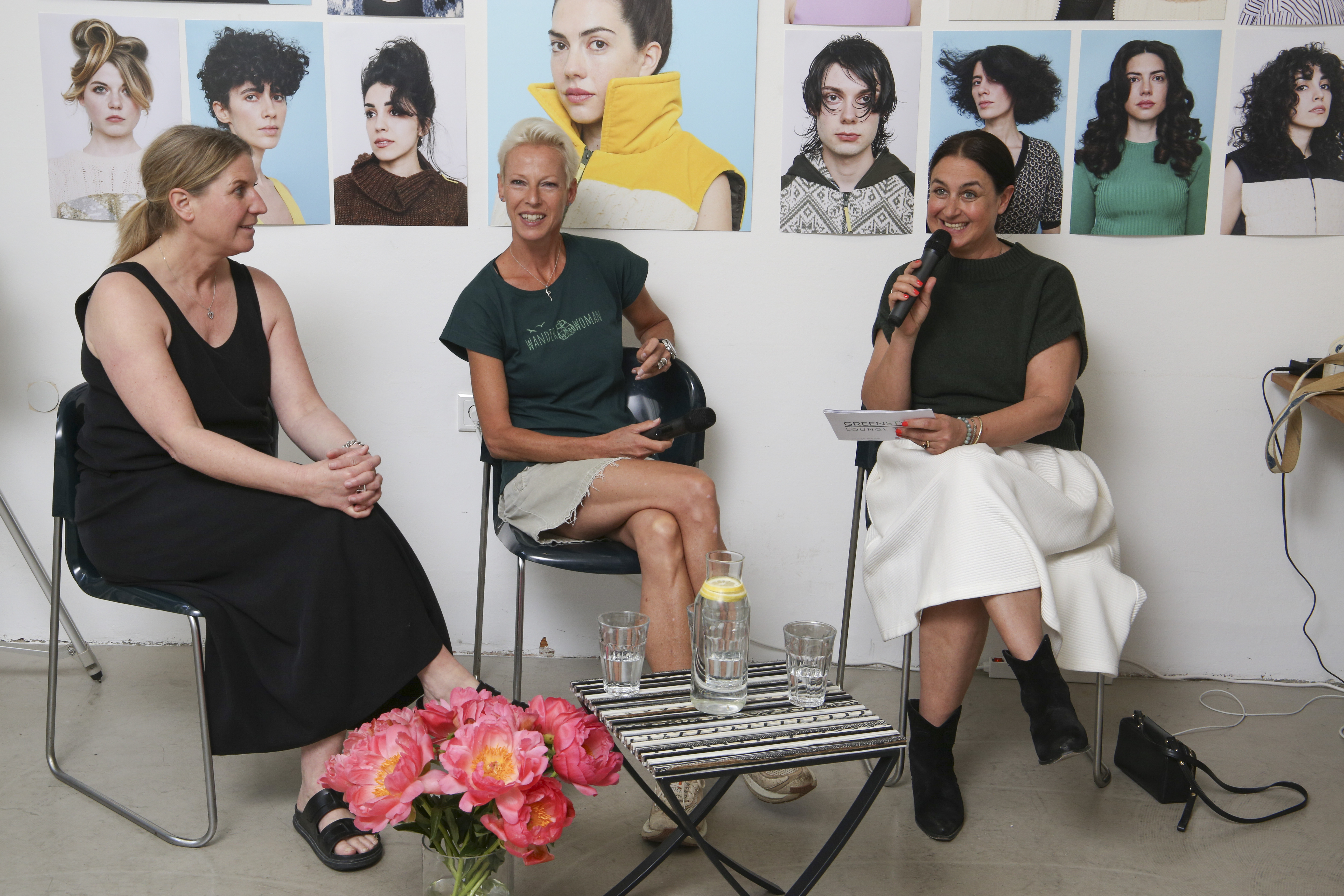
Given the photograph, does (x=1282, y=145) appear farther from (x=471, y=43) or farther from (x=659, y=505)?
(x=471, y=43)

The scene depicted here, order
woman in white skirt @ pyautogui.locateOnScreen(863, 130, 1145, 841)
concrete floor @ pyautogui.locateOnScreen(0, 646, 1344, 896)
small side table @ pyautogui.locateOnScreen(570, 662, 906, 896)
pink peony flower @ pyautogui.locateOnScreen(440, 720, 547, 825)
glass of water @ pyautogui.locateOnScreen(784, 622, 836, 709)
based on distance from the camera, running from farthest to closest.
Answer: woman in white skirt @ pyautogui.locateOnScreen(863, 130, 1145, 841) < concrete floor @ pyautogui.locateOnScreen(0, 646, 1344, 896) < glass of water @ pyautogui.locateOnScreen(784, 622, 836, 709) < small side table @ pyautogui.locateOnScreen(570, 662, 906, 896) < pink peony flower @ pyautogui.locateOnScreen(440, 720, 547, 825)

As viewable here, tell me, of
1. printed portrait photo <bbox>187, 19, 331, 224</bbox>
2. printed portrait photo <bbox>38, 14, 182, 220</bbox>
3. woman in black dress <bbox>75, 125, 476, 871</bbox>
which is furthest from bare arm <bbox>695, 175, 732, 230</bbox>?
printed portrait photo <bbox>38, 14, 182, 220</bbox>

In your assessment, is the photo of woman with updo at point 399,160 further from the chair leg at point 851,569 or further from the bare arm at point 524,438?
the chair leg at point 851,569

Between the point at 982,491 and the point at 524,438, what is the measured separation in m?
0.98

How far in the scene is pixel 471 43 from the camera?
265cm

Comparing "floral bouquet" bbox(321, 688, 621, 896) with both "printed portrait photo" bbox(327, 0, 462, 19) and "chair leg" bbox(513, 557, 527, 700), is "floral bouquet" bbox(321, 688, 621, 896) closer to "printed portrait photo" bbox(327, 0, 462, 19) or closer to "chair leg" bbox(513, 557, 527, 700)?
"chair leg" bbox(513, 557, 527, 700)

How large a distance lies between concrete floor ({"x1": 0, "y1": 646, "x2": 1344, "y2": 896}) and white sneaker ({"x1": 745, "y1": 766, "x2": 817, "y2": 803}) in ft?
0.13

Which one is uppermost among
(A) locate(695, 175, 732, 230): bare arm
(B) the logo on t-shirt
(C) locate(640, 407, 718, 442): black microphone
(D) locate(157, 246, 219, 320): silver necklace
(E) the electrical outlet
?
(A) locate(695, 175, 732, 230): bare arm

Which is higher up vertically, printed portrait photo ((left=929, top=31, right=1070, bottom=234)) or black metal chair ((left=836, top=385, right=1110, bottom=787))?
printed portrait photo ((left=929, top=31, right=1070, bottom=234))

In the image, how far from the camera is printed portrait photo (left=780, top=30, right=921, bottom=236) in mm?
2627

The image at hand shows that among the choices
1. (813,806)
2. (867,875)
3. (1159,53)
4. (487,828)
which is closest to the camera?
(487,828)

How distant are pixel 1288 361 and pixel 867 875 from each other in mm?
1830

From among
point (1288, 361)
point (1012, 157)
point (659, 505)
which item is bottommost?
point (659, 505)

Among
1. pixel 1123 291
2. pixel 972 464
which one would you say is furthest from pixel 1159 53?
pixel 972 464
